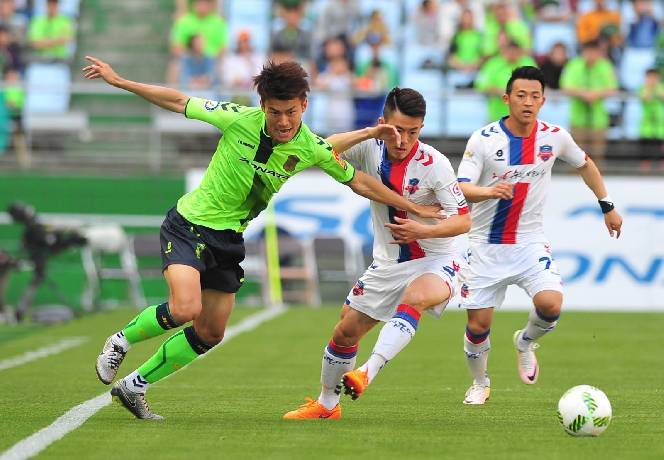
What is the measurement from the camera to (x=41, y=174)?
2317cm

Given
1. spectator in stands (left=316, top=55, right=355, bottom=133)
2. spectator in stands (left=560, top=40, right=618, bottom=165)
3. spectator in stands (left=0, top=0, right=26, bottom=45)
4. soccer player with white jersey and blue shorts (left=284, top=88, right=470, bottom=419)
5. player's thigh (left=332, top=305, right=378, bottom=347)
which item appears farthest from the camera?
spectator in stands (left=0, top=0, right=26, bottom=45)

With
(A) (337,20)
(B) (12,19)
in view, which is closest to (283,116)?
(A) (337,20)

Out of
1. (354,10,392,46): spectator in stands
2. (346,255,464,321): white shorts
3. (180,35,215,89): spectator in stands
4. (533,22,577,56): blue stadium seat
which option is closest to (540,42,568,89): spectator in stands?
(533,22,577,56): blue stadium seat

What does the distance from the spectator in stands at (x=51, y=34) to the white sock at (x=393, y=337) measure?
56.9ft

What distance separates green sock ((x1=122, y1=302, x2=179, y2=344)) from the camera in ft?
29.1

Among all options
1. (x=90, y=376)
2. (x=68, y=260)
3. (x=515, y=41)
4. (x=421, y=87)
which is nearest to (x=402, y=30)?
(x=421, y=87)

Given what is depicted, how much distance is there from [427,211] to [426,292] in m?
→ 0.54

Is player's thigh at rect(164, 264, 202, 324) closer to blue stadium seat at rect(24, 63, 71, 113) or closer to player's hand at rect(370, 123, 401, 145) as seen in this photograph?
player's hand at rect(370, 123, 401, 145)

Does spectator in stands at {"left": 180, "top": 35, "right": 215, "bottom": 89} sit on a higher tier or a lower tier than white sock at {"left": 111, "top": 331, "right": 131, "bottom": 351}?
higher

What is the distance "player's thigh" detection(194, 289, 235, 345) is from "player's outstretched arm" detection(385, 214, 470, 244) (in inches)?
46.2

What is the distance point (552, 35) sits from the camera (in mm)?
24906

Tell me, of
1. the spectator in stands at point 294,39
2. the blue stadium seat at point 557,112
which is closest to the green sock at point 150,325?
the blue stadium seat at point 557,112

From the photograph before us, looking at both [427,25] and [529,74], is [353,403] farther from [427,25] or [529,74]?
[427,25]

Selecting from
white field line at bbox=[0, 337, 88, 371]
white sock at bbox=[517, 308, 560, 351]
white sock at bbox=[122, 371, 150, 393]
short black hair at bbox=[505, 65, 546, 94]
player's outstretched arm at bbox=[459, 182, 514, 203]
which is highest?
short black hair at bbox=[505, 65, 546, 94]
